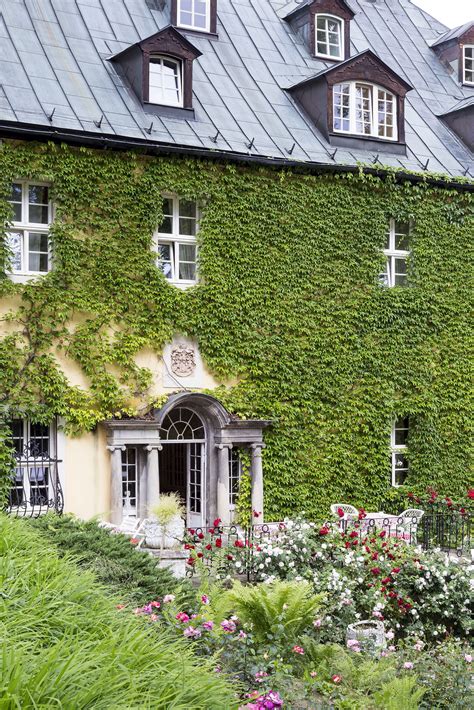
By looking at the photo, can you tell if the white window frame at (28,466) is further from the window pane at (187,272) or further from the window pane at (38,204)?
the window pane at (187,272)

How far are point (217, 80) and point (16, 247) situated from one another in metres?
6.01

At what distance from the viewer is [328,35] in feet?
68.3

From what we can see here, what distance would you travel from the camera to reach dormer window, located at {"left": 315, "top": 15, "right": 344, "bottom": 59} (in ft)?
67.9

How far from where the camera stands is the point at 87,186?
1555 centimetres

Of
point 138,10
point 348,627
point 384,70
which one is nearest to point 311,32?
point 384,70

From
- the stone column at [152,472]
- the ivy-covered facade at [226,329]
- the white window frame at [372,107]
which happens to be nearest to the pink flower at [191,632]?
the ivy-covered facade at [226,329]

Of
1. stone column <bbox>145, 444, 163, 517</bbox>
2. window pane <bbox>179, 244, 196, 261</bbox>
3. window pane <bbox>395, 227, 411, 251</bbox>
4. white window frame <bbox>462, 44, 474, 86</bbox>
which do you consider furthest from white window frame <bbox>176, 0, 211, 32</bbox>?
stone column <bbox>145, 444, 163, 517</bbox>

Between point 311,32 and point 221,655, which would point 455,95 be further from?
point 221,655

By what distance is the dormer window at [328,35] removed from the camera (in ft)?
67.9

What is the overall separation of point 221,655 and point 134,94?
12139mm

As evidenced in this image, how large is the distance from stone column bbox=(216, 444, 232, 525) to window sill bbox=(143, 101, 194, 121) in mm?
6128

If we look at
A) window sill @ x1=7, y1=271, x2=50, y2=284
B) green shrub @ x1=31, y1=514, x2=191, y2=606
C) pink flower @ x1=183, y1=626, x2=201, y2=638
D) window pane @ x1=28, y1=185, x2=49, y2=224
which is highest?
window pane @ x1=28, y1=185, x2=49, y2=224

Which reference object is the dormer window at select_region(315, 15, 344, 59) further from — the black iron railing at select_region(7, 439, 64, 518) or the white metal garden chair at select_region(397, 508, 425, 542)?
the black iron railing at select_region(7, 439, 64, 518)

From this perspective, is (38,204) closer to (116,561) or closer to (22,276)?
(22,276)
